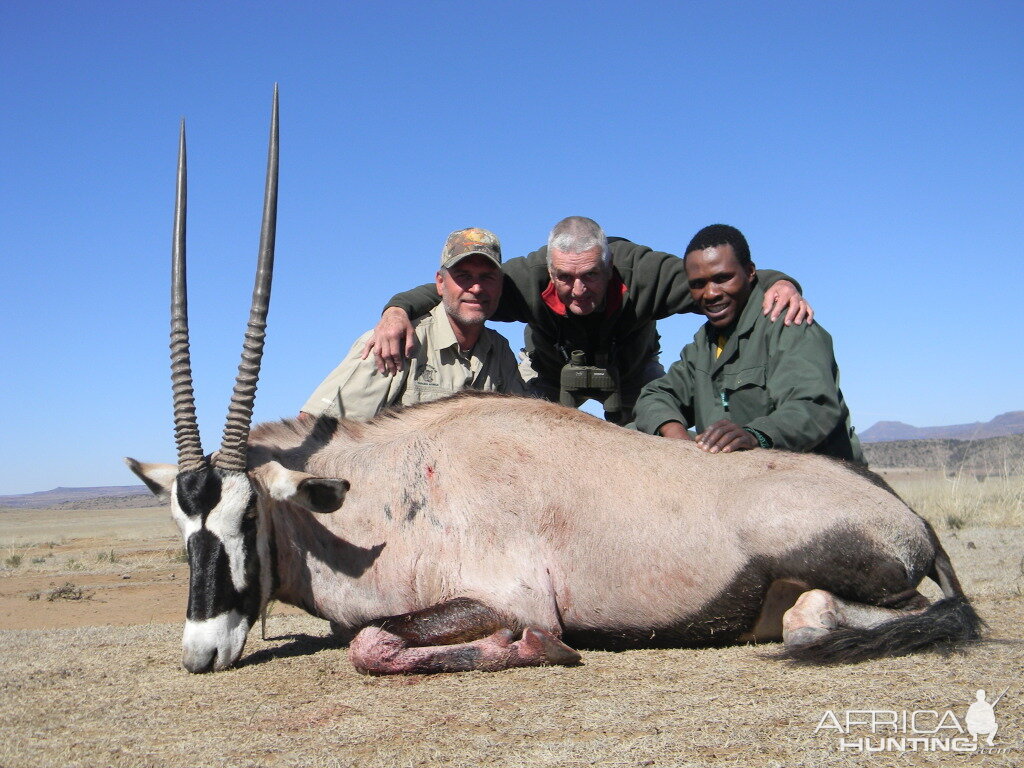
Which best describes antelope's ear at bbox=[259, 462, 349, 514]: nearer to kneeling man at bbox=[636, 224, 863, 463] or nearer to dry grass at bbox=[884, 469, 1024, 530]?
kneeling man at bbox=[636, 224, 863, 463]

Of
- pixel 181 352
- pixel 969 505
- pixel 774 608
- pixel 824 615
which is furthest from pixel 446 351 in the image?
pixel 969 505

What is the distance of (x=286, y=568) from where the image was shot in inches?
202

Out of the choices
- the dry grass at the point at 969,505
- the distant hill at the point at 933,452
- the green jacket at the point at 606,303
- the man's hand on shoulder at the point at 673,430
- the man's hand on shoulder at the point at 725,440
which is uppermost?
the green jacket at the point at 606,303

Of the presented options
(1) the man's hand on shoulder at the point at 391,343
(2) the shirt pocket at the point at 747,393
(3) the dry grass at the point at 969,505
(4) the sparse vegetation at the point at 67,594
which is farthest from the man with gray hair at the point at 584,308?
(3) the dry grass at the point at 969,505

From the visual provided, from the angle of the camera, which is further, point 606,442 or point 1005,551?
point 1005,551

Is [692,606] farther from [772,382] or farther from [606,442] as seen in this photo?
[772,382]

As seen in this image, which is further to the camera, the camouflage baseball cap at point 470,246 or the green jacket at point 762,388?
the camouflage baseball cap at point 470,246

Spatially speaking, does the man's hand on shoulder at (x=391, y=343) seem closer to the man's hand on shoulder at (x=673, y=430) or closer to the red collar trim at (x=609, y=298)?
the red collar trim at (x=609, y=298)

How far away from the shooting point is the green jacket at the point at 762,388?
5.43 m

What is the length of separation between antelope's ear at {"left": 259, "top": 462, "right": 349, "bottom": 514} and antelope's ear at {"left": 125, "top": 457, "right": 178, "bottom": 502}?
1.98ft

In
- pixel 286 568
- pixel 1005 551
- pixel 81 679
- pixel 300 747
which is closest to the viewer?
pixel 300 747

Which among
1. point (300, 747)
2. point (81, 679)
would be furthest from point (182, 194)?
point (300, 747)

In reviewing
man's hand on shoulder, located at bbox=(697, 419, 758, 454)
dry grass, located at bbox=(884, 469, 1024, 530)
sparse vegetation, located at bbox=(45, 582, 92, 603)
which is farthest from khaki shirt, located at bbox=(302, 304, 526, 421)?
dry grass, located at bbox=(884, 469, 1024, 530)

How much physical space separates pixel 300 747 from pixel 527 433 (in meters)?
2.49
